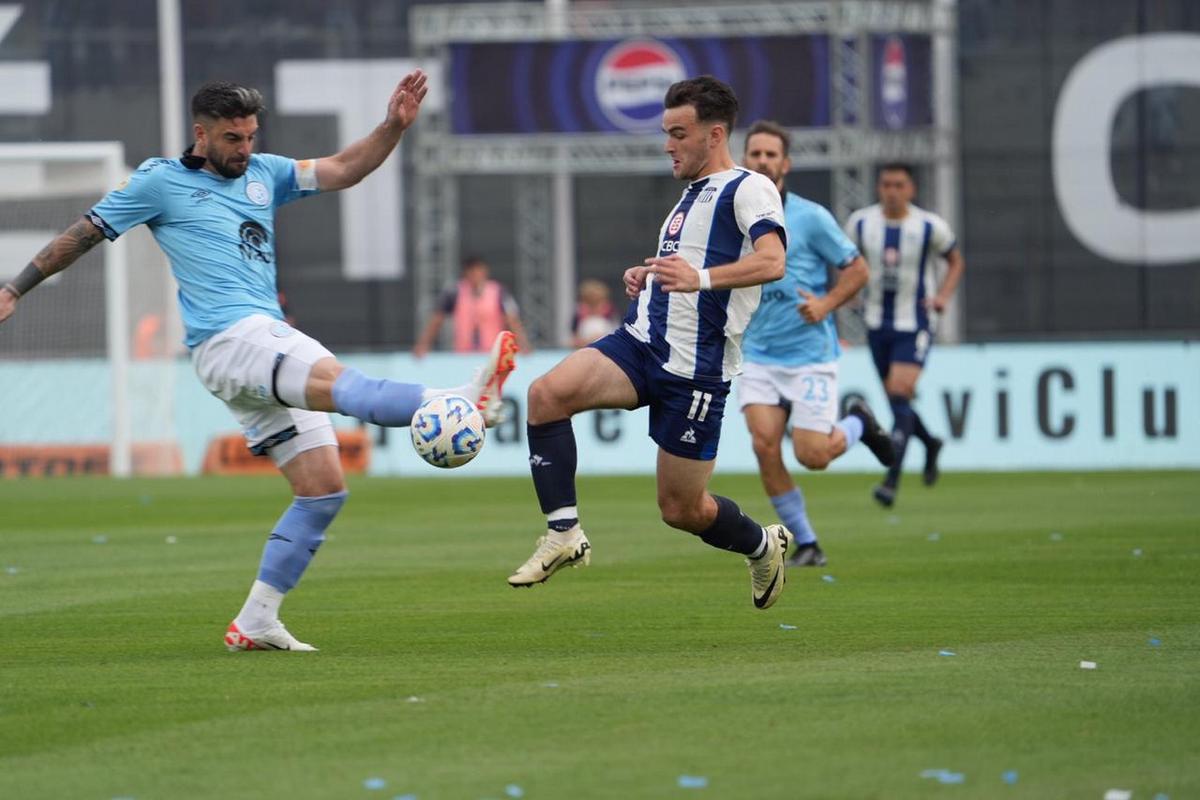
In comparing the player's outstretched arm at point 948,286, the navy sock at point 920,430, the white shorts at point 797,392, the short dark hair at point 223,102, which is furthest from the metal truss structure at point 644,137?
the short dark hair at point 223,102

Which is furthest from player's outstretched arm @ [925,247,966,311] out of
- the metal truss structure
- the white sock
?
the metal truss structure

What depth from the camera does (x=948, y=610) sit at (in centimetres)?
853

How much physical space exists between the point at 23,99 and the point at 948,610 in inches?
916

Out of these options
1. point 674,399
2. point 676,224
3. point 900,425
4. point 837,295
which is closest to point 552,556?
point 674,399

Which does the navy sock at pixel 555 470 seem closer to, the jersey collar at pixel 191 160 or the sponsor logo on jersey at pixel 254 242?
the sponsor logo on jersey at pixel 254 242

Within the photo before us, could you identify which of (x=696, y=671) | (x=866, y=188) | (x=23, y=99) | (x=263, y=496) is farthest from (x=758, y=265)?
(x=23, y=99)

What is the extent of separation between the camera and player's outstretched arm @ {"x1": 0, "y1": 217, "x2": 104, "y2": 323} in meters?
7.37

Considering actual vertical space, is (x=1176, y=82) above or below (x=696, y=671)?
above

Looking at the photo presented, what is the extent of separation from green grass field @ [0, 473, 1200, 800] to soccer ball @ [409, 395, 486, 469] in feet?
2.44

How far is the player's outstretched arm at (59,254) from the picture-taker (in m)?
7.37

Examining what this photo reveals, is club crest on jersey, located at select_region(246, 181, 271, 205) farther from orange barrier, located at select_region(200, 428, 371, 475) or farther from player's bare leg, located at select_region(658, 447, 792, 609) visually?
orange barrier, located at select_region(200, 428, 371, 475)

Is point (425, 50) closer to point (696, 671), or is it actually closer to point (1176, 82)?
point (1176, 82)

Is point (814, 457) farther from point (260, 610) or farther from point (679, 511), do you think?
point (260, 610)

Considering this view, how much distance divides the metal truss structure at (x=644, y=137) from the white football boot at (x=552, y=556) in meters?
18.8
